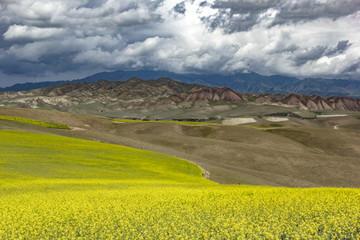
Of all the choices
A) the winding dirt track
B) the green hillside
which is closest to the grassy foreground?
the green hillside

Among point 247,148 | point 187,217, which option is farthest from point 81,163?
point 247,148

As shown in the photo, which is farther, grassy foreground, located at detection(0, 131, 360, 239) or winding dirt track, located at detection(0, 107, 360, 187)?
winding dirt track, located at detection(0, 107, 360, 187)

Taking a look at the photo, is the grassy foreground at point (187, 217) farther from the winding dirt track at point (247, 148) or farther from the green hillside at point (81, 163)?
the winding dirt track at point (247, 148)

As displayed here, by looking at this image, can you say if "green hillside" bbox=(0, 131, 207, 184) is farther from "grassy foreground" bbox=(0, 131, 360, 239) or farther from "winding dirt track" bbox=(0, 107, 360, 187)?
"grassy foreground" bbox=(0, 131, 360, 239)

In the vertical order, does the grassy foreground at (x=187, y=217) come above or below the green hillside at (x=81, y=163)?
above

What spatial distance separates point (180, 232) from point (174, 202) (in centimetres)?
521

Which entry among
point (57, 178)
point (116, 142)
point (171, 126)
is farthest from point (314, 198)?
point (171, 126)

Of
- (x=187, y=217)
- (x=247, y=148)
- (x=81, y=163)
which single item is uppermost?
(x=187, y=217)

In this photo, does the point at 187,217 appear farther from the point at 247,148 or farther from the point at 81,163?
the point at 247,148

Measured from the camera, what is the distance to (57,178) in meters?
34.2

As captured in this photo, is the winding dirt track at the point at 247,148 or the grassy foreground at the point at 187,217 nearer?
the grassy foreground at the point at 187,217

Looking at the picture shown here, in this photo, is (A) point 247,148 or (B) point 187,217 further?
(A) point 247,148

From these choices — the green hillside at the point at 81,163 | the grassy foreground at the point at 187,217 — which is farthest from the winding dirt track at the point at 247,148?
the grassy foreground at the point at 187,217

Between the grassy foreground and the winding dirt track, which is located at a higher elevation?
the grassy foreground
